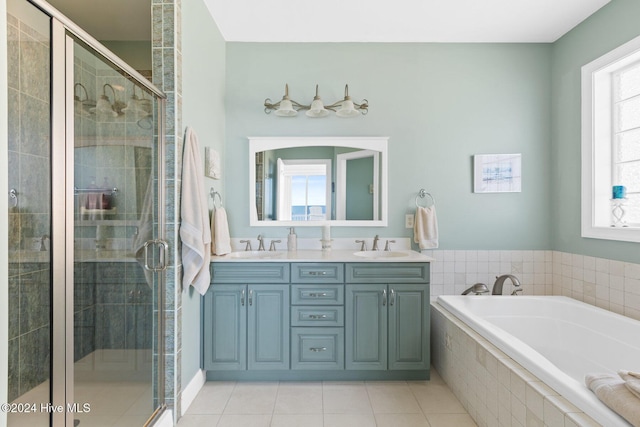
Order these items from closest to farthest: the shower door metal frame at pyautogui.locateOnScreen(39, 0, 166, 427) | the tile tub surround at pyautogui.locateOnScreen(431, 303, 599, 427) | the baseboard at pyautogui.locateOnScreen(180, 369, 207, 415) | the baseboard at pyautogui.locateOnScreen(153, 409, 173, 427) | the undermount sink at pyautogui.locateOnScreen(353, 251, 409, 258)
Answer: the shower door metal frame at pyautogui.locateOnScreen(39, 0, 166, 427) → the tile tub surround at pyautogui.locateOnScreen(431, 303, 599, 427) → the baseboard at pyautogui.locateOnScreen(153, 409, 173, 427) → the baseboard at pyautogui.locateOnScreen(180, 369, 207, 415) → the undermount sink at pyautogui.locateOnScreen(353, 251, 409, 258)

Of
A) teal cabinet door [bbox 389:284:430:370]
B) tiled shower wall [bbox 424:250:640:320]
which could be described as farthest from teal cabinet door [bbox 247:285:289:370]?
tiled shower wall [bbox 424:250:640:320]

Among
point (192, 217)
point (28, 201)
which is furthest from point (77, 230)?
point (192, 217)

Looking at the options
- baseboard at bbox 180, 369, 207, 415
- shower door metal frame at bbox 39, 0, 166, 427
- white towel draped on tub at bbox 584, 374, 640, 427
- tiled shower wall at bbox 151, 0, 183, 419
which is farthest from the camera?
baseboard at bbox 180, 369, 207, 415

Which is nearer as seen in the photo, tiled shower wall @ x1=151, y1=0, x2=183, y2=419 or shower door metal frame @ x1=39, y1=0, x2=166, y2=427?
shower door metal frame @ x1=39, y1=0, x2=166, y2=427

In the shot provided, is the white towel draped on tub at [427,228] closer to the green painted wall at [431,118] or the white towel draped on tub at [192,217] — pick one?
the green painted wall at [431,118]

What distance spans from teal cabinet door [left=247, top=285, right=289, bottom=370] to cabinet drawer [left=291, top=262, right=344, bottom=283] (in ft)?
0.73

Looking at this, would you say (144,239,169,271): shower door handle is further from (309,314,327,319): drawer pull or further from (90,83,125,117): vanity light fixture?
(309,314,327,319): drawer pull

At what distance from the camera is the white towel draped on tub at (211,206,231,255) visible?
2492 millimetres

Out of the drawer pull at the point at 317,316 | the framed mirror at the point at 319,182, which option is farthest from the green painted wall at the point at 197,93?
the drawer pull at the point at 317,316

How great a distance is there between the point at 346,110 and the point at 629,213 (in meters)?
2.16

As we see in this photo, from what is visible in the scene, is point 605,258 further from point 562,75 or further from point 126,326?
point 126,326

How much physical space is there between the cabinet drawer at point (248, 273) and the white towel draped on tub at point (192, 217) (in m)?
0.28

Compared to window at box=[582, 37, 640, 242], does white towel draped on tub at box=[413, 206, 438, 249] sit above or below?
below

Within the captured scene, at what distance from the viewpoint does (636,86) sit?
92.7 inches
